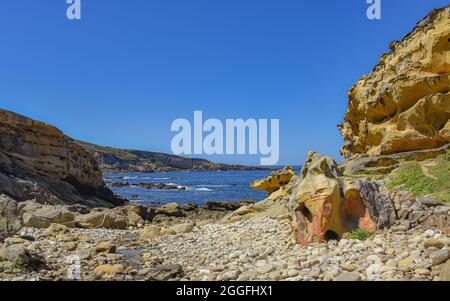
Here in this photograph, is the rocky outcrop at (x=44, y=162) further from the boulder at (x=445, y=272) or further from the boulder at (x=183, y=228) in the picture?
the boulder at (x=445, y=272)

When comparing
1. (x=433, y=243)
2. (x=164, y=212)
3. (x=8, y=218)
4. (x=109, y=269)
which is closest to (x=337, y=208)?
(x=433, y=243)

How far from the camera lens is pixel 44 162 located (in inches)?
1993

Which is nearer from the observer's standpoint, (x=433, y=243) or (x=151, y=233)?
(x=433, y=243)

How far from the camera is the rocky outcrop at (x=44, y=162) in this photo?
44969 millimetres

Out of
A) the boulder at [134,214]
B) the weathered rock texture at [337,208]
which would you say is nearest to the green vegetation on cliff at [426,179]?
the weathered rock texture at [337,208]

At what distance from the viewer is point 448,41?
25.7m

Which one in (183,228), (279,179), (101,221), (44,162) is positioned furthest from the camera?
(44,162)

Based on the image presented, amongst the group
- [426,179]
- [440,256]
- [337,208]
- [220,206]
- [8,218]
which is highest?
[426,179]

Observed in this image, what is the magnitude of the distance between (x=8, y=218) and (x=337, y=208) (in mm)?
15735

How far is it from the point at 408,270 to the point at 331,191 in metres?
5.15

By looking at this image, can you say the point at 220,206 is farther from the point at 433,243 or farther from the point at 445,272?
the point at 445,272

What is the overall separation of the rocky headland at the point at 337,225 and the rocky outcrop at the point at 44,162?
7298 millimetres

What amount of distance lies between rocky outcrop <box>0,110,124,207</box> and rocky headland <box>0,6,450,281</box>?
7.30 metres
